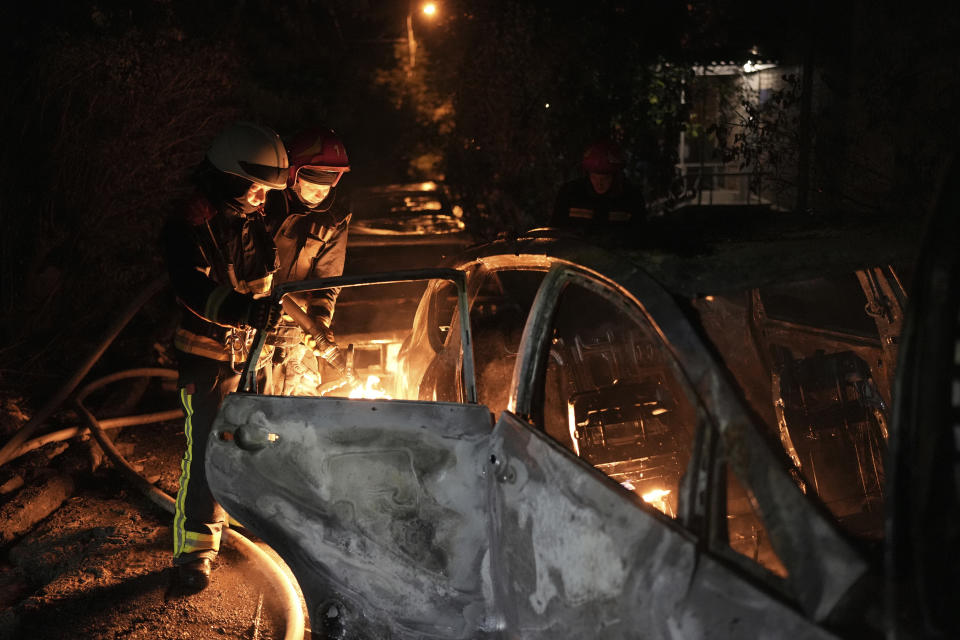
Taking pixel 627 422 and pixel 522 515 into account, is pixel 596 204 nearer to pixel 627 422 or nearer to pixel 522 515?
pixel 627 422

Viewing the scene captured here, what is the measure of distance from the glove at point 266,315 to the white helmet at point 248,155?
2.97 ft

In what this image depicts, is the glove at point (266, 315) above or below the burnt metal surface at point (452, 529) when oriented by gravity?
above

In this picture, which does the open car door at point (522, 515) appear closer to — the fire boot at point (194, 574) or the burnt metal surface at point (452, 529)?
the burnt metal surface at point (452, 529)

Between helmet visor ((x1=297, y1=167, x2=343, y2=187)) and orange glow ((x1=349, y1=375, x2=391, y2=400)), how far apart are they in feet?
3.61

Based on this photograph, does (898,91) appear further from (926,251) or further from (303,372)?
(926,251)

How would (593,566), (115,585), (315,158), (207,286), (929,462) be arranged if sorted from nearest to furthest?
(929,462) < (593,566) < (207,286) < (115,585) < (315,158)

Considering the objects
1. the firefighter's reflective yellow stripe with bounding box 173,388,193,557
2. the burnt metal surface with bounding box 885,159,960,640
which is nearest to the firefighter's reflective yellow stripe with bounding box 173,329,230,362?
the firefighter's reflective yellow stripe with bounding box 173,388,193,557

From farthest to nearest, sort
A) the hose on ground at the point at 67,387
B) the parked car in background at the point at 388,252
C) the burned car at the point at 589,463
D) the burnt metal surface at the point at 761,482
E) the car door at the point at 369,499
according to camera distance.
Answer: the hose on ground at the point at 67,387, the parked car in background at the point at 388,252, the car door at the point at 369,499, the burned car at the point at 589,463, the burnt metal surface at the point at 761,482

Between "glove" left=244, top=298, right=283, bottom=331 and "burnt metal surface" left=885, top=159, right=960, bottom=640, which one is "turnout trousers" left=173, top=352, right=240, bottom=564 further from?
"burnt metal surface" left=885, top=159, right=960, bottom=640

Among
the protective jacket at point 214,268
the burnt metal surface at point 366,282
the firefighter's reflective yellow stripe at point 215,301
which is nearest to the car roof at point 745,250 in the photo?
the burnt metal surface at point 366,282

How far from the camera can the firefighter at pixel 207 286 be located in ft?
12.2

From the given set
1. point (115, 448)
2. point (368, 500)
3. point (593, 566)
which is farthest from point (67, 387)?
point (593, 566)

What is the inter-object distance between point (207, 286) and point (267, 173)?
65cm

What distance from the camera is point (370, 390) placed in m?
4.31
